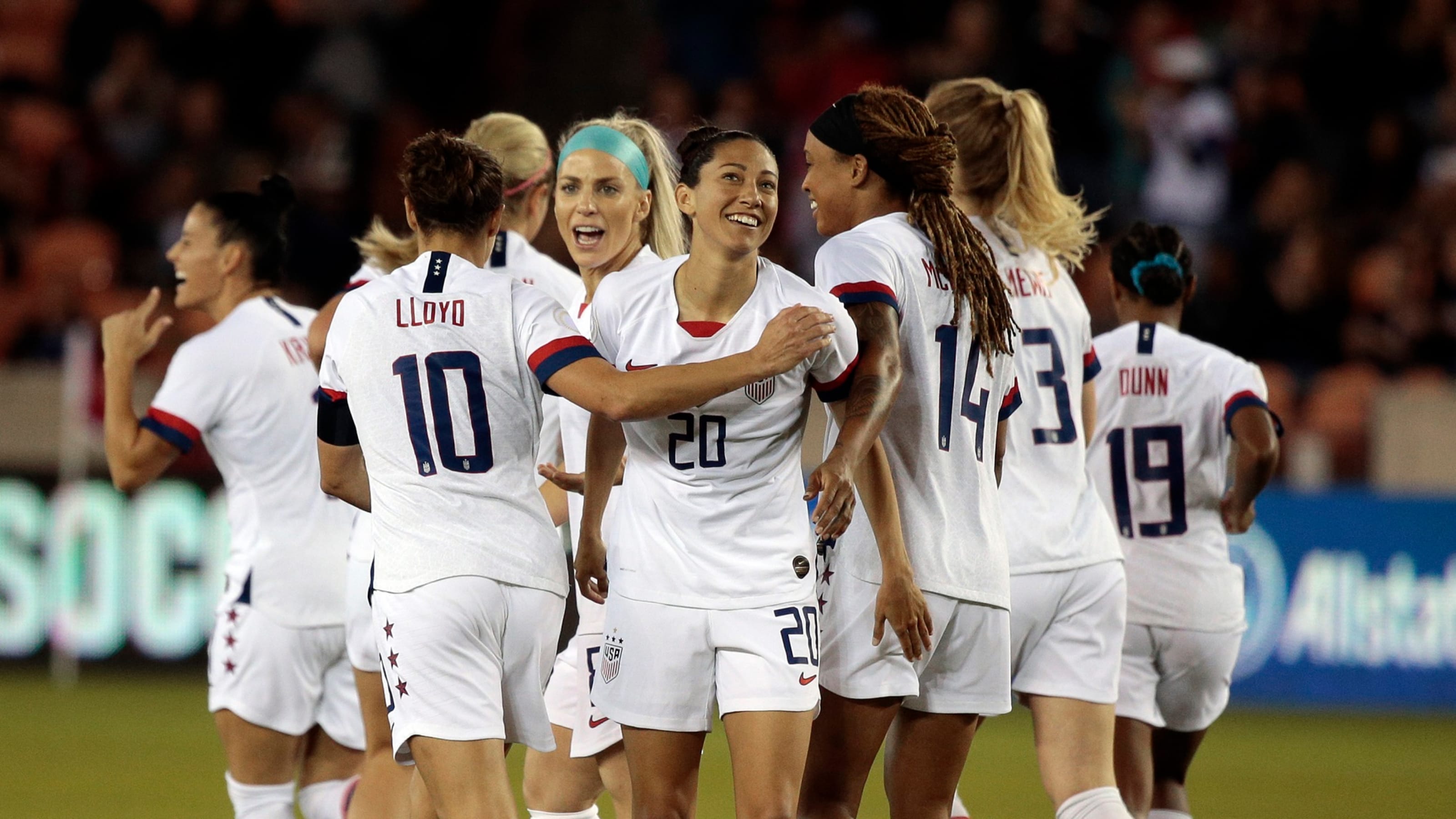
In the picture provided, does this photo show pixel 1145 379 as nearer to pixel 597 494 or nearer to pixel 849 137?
pixel 849 137

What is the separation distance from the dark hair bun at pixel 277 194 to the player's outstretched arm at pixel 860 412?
2.50 m

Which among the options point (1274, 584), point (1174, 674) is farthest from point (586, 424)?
point (1274, 584)

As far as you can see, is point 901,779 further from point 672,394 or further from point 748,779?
point 672,394

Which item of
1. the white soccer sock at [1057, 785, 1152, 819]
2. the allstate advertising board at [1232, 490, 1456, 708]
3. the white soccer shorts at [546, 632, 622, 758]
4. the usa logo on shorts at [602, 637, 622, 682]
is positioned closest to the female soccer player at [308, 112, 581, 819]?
the white soccer shorts at [546, 632, 622, 758]

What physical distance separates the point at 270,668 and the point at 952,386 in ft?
8.18

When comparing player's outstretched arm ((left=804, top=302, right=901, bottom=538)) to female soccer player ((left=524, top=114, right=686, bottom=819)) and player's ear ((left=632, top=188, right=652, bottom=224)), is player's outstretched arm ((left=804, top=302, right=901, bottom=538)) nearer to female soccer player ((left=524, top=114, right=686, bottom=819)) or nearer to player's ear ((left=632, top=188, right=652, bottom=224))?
female soccer player ((left=524, top=114, right=686, bottom=819))

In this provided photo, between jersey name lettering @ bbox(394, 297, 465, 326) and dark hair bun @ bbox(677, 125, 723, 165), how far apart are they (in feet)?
2.35

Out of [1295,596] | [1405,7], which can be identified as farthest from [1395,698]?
[1405,7]

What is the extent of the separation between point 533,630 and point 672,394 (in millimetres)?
814

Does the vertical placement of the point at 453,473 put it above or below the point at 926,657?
above

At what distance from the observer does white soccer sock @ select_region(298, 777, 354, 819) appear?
6.02 m

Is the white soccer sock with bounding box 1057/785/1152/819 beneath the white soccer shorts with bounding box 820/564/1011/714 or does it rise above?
beneath

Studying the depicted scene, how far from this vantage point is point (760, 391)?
171 inches

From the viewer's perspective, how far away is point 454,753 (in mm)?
4441
